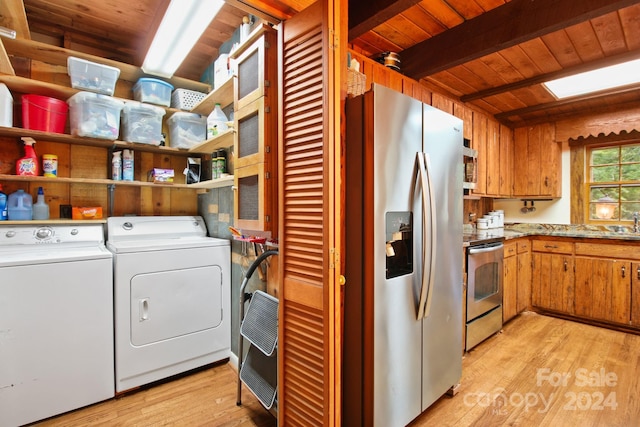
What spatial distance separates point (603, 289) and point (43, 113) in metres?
5.30

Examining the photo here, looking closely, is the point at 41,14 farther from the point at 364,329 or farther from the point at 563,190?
the point at 563,190

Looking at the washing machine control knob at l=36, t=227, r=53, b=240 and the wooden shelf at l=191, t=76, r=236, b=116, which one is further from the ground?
the wooden shelf at l=191, t=76, r=236, b=116

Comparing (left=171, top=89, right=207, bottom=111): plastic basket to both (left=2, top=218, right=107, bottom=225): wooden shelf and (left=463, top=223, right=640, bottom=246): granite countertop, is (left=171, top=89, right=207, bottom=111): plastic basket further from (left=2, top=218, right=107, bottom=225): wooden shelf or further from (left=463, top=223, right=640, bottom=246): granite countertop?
(left=463, top=223, right=640, bottom=246): granite countertop

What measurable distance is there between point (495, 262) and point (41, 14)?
14.0ft

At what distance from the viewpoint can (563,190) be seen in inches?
157

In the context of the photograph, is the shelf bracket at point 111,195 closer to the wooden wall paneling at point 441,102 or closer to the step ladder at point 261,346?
the step ladder at point 261,346

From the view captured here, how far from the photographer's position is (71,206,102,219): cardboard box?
A: 245 centimetres

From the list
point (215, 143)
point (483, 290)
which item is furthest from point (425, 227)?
point (215, 143)

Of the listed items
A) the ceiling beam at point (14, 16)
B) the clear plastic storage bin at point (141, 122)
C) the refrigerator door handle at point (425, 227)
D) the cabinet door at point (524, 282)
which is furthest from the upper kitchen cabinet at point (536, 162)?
the ceiling beam at point (14, 16)

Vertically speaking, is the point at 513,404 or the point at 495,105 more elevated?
the point at 495,105

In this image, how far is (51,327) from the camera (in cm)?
186

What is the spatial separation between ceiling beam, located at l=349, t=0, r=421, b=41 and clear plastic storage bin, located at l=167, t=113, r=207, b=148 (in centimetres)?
155

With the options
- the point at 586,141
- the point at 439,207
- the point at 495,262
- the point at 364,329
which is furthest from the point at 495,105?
the point at 364,329

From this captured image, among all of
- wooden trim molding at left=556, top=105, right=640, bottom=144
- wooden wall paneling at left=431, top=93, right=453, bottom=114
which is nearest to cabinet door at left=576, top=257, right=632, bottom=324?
wooden trim molding at left=556, top=105, right=640, bottom=144
